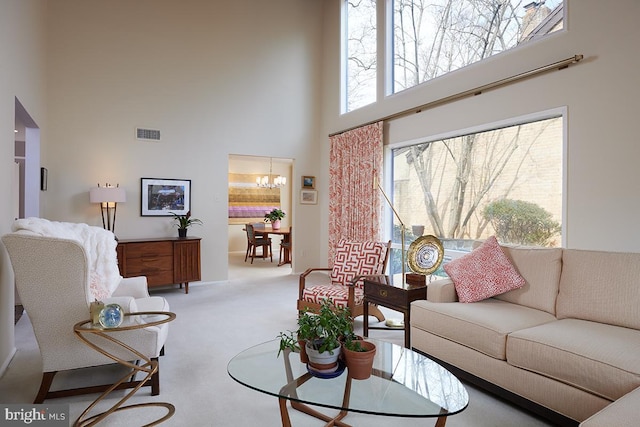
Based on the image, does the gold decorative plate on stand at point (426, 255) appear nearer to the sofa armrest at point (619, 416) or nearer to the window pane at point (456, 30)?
the sofa armrest at point (619, 416)

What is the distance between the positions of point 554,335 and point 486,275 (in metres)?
0.79

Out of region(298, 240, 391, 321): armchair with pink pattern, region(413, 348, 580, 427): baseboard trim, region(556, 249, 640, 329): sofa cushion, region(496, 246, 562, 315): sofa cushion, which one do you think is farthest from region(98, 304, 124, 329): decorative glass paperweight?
region(556, 249, 640, 329): sofa cushion

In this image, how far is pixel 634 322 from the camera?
228cm

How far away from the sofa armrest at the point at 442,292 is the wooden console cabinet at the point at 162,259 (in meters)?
3.60

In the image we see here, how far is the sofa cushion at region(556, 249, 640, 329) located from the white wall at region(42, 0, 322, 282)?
184 inches

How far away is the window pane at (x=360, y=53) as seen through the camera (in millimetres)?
5883

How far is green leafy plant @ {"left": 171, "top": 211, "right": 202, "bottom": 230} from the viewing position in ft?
18.3

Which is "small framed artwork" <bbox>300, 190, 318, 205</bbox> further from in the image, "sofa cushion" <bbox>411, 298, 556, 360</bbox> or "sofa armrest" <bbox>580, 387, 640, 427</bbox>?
"sofa armrest" <bbox>580, 387, 640, 427</bbox>

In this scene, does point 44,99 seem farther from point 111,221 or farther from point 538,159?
point 538,159

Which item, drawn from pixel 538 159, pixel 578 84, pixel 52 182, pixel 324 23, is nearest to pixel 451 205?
pixel 538 159

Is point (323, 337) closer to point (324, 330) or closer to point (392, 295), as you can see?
point (324, 330)

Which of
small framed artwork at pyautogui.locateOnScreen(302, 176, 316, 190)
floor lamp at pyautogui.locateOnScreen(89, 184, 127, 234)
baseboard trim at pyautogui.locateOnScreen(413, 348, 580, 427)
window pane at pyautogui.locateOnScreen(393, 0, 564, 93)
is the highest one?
window pane at pyautogui.locateOnScreen(393, 0, 564, 93)

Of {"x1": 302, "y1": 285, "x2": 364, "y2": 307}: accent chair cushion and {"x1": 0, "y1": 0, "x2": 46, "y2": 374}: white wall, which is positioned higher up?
{"x1": 0, "y1": 0, "x2": 46, "y2": 374}: white wall

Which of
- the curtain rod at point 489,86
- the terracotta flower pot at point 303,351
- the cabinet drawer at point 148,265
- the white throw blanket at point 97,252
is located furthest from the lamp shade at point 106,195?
the terracotta flower pot at point 303,351
